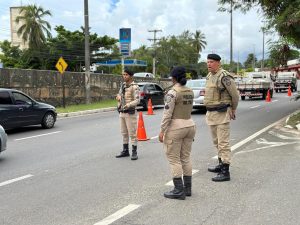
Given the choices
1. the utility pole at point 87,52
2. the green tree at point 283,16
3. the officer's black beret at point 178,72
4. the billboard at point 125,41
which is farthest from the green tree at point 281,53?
the billboard at point 125,41

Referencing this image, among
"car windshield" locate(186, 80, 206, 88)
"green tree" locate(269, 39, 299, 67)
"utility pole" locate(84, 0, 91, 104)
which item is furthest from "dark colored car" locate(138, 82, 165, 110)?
"green tree" locate(269, 39, 299, 67)

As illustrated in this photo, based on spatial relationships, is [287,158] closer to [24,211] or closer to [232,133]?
[232,133]

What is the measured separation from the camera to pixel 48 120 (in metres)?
14.9

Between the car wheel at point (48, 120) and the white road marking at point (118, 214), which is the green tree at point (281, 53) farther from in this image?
the white road marking at point (118, 214)

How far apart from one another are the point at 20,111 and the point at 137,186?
8.28 m

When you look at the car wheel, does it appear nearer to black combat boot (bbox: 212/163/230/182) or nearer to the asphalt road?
the asphalt road

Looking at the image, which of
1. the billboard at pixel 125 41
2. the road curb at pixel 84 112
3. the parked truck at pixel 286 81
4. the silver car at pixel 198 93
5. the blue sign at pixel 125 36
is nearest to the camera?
the silver car at pixel 198 93

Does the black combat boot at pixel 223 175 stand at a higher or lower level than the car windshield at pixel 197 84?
lower

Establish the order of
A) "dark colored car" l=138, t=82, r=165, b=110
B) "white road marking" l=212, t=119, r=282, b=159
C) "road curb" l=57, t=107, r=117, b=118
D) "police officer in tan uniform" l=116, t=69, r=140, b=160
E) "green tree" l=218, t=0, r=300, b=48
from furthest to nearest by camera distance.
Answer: "dark colored car" l=138, t=82, r=165, b=110 → "road curb" l=57, t=107, r=117, b=118 → "green tree" l=218, t=0, r=300, b=48 → "white road marking" l=212, t=119, r=282, b=159 → "police officer in tan uniform" l=116, t=69, r=140, b=160

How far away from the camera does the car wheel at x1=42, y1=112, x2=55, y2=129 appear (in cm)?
1472

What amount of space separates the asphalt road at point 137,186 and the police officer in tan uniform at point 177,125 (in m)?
A: 0.39

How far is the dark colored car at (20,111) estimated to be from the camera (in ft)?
43.7

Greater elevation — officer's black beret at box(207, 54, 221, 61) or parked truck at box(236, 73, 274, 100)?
officer's black beret at box(207, 54, 221, 61)

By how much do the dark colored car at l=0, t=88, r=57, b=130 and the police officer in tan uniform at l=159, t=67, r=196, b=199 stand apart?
8.66m
